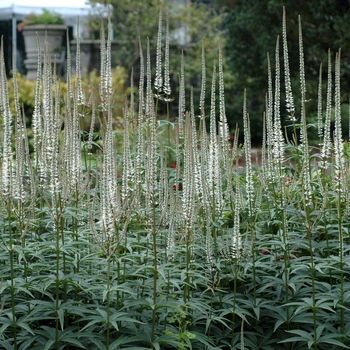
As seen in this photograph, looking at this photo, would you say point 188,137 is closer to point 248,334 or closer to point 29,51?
point 248,334

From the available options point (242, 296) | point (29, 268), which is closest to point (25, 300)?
point (29, 268)

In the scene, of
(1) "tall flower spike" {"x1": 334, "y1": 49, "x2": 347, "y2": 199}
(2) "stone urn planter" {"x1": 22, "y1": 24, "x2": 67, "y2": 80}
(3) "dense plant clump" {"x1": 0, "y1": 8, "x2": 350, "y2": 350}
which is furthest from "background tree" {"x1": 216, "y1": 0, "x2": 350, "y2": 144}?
(3) "dense plant clump" {"x1": 0, "y1": 8, "x2": 350, "y2": 350}

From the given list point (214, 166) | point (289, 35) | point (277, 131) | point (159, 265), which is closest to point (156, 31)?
point (289, 35)

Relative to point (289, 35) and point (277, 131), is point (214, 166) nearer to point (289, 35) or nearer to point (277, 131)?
point (277, 131)

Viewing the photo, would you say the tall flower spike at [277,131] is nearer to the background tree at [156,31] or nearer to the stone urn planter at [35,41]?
the background tree at [156,31]

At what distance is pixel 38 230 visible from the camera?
6.33m

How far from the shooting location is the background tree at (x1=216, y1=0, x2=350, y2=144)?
62.6 ft

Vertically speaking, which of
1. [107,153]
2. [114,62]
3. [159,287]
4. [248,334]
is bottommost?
[248,334]

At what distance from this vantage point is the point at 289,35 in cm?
2025

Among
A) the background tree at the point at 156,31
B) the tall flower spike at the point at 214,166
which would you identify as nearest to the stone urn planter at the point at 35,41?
the background tree at the point at 156,31

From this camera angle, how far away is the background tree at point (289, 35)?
19.1 m

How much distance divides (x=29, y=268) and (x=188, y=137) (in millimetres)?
1725

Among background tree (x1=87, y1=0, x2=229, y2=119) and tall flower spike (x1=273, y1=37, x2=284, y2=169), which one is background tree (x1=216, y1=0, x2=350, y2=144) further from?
tall flower spike (x1=273, y1=37, x2=284, y2=169)

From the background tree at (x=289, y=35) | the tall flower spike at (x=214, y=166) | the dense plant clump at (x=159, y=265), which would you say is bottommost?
the dense plant clump at (x=159, y=265)
